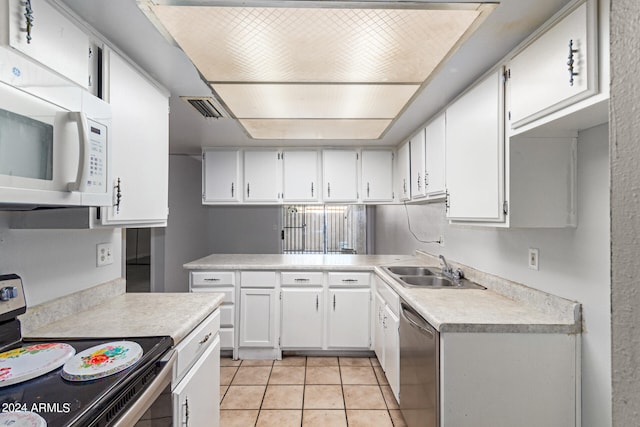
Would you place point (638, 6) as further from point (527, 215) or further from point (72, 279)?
point (72, 279)

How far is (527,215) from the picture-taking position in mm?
1443

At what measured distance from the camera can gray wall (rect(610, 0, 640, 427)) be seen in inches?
14.4

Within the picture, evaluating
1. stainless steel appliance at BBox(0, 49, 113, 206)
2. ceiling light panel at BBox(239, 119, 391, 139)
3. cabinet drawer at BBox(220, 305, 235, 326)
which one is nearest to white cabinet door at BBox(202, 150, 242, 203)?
ceiling light panel at BBox(239, 119, 391, 139)

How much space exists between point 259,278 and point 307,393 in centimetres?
108

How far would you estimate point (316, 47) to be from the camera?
4.37ft

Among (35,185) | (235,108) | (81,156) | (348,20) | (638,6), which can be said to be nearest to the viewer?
(638,6)

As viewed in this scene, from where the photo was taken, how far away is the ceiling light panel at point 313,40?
1138mm

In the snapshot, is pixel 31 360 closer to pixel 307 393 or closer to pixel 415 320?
pixel 415 320

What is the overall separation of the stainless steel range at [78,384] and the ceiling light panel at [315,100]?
1294mm

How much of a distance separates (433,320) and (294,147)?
245cm

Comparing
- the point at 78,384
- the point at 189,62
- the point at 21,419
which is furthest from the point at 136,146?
the point at 21,419

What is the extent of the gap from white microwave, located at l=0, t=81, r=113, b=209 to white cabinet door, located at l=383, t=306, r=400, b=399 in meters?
1.86

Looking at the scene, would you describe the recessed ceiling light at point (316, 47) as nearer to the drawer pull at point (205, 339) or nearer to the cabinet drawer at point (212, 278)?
the drawer pull at point (205, 339)

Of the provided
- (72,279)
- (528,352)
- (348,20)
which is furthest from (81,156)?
(528,352)
